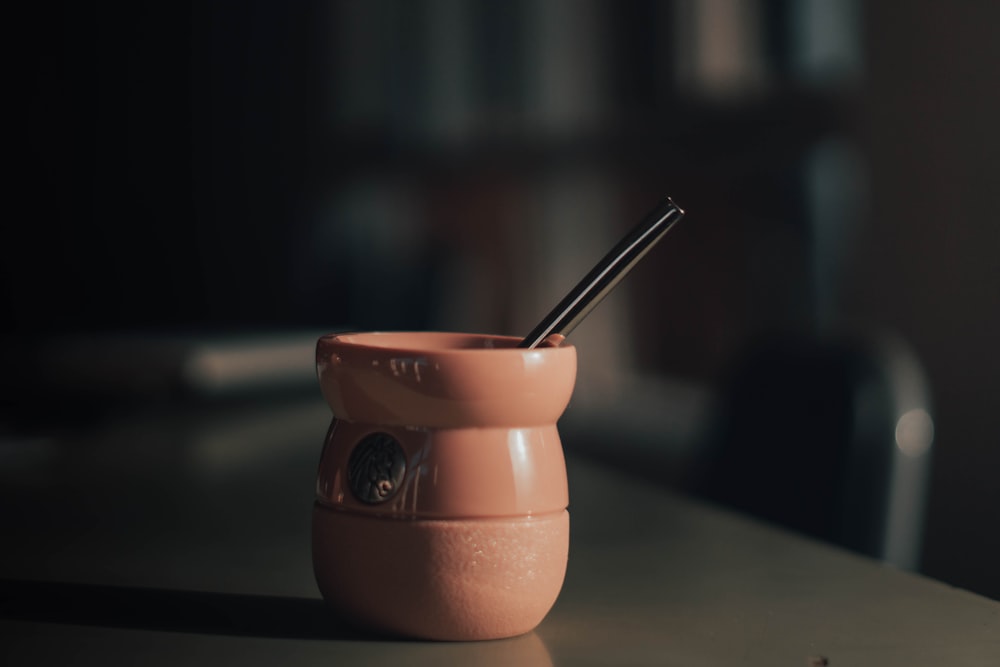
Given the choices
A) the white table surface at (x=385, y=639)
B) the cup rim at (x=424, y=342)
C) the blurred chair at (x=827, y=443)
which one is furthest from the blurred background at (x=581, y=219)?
the cup rim at (x=424, y=342)

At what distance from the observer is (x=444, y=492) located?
41 centimetres

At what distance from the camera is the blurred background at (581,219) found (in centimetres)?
107

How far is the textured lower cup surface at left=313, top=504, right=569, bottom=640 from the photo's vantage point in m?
0.40

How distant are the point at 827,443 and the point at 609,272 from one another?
493 millimetres

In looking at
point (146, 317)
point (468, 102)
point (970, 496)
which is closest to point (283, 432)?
point (970, 496)

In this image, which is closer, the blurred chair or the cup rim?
the cup rim

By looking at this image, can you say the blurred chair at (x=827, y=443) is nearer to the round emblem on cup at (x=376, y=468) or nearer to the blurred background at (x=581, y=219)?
the blurred background at (x=581, y=219)

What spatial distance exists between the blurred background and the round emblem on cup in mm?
Answer: 506

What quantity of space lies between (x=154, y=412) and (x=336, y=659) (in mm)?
910

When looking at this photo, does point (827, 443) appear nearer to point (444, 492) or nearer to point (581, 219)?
point (444, 492)

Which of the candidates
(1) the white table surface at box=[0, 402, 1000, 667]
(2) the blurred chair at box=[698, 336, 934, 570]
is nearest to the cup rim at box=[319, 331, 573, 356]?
(1) the white table surface at box=[0, 402, 1000, 667]

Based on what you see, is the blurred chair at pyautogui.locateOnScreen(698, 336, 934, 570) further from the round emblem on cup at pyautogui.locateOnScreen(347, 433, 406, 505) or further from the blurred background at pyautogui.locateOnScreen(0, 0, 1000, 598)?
the round emblem on cup at pyautogui.locateOnScreen(347, 433, 406, 505)

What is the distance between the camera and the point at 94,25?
215 centimetres

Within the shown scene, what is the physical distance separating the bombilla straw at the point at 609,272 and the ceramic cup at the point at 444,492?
3 centimetres
